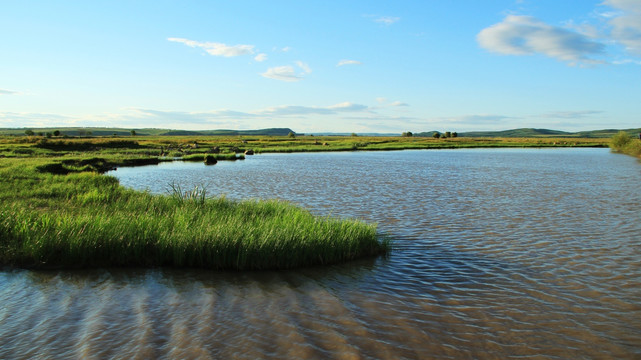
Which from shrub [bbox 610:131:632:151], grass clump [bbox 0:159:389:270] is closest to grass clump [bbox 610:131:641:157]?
shrub [bbox 610:131:632:151]

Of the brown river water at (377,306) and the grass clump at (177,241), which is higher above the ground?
the grass clump at (177,241)

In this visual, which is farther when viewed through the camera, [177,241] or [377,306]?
[177,241]

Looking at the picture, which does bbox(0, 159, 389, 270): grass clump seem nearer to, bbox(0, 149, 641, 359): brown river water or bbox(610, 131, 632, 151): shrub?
bbox(0, 149, 641, 359): brown river water

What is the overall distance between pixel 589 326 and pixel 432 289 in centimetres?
301

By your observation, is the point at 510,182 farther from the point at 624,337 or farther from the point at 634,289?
the point at 624,337

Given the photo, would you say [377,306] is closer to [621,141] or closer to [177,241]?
[177,241]

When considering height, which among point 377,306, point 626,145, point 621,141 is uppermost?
point 621,141

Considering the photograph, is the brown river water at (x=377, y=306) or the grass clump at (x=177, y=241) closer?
the brown river water at (x=377, y=306)

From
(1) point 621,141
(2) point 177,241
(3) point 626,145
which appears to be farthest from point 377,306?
(1) point 621,141

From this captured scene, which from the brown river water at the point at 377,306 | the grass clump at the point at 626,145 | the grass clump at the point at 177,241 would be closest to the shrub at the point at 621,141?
the grass clump at the point at 626,145

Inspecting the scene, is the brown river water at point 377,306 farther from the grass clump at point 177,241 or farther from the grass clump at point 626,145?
the grass clump at point 626,145

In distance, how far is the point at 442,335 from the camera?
7.46 metres

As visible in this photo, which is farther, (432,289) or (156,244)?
(156,244)

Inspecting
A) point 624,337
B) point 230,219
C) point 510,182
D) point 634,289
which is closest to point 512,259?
point 634,289
